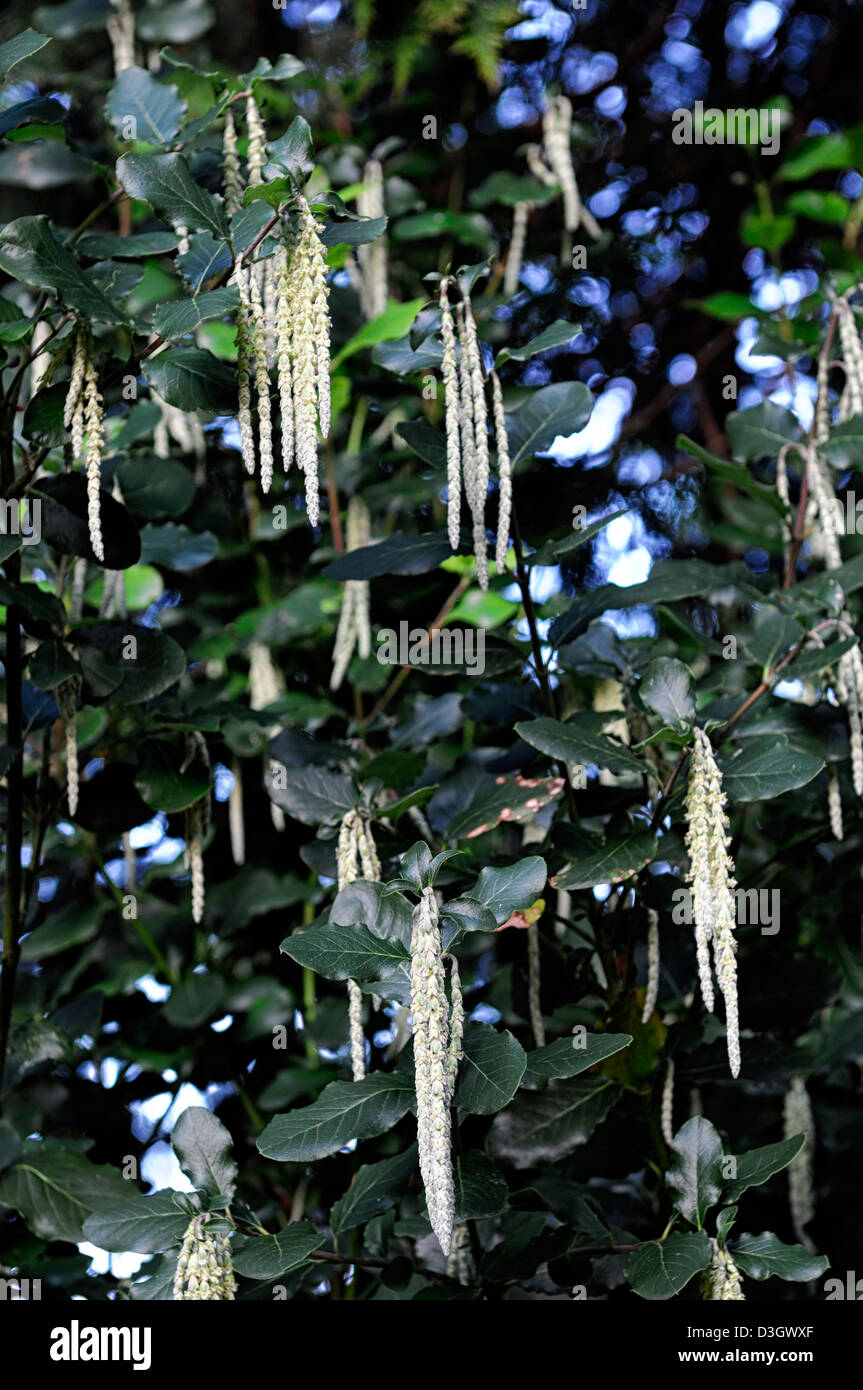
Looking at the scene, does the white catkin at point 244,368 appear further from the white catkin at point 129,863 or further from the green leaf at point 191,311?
the white catkin at point 129,863

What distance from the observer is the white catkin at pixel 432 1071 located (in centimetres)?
84

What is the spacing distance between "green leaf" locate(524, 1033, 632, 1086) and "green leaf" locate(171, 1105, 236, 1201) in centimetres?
26

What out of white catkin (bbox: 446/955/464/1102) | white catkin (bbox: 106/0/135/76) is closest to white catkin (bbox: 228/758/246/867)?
white catkin (bbox: 446/955/464/1102)

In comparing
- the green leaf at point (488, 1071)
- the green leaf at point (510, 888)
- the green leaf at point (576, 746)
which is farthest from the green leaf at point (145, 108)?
the green leaf at point (488, 1071)

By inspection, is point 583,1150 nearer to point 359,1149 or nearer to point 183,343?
point 359,1149

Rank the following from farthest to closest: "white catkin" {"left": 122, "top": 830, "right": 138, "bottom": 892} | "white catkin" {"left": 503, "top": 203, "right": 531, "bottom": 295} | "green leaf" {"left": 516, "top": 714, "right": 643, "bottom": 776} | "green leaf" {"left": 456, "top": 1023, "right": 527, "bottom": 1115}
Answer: "white catkin" {"left": 503, "top": 203, "right": 531, "bottom": 295} → "white catkin" {"left": 122, "top": 830, "right": 138, "bottom": 892} → "green leaf" {"left": 516, "top": 714, "right": 643, "bottom": 776} → "green leaf" {"left": 456, "top": 1023, "right": 527, "bottom": 1115}

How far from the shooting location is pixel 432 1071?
87 centimetres

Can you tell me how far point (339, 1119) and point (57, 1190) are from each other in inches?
19.0

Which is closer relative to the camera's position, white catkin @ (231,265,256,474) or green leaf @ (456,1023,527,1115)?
green leaf @ (456,1023,527,1115)

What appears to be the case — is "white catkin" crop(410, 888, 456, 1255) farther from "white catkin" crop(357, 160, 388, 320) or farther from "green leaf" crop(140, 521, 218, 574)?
"white catkin" crop(357, 160, 388, 320)

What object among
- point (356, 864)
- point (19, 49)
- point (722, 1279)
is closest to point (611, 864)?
point (356, 864)

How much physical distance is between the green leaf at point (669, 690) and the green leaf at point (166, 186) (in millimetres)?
532

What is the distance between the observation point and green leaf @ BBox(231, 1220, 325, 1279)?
997 millimetres

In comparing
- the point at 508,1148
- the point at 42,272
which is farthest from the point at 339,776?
the point at 42,272
